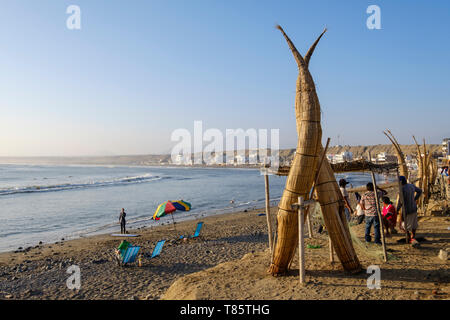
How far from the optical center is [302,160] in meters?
5.12

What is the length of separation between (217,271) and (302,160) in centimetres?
295

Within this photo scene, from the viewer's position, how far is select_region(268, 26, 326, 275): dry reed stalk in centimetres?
510

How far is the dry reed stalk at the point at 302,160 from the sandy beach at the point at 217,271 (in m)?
0.76

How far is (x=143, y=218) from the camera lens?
745 inches

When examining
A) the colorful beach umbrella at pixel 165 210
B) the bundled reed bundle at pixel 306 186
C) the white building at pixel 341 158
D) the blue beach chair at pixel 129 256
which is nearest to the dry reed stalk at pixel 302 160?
the bundled reed bundle at pixel 306 186

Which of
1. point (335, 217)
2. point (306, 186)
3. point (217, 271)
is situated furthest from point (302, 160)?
point (217, 271)

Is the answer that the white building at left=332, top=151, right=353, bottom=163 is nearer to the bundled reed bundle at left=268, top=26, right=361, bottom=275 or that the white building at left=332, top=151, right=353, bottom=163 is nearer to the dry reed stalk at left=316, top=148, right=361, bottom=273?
the dry reed stalk at left=316, top=148, right=361, bottom=273

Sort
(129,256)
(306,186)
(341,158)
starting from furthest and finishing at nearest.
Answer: (341,158) < (129,256) < (306,186)

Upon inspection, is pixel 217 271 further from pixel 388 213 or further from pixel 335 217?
pixel 388 213

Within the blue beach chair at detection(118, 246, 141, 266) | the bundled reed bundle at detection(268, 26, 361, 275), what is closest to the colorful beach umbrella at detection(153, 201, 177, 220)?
the blue beach chair at detection(118, 246, 141, 266)

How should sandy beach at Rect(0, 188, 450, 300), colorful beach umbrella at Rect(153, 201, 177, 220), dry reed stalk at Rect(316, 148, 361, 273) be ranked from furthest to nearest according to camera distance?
colorful beach umbrella at Rect(153, 201, 177, 220) < dry reed stalk at Rect(316, 148, 361, 273) < sandy beach at Rect(0, 188, 450, 300)

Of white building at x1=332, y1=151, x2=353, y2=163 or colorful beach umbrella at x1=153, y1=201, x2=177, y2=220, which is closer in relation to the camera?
white building at x1=332, y1=151, x2=353, y2=163

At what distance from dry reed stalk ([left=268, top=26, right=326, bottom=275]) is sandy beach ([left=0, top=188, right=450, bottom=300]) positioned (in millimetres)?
763
